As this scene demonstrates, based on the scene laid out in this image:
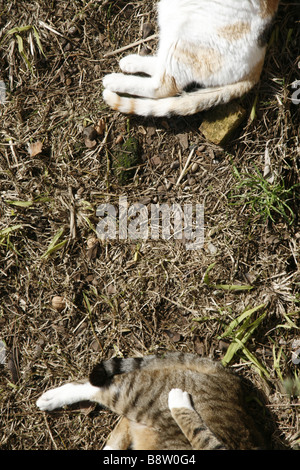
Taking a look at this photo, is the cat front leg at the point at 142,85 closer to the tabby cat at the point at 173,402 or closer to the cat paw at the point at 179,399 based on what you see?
the tabby cat at the point at 173,402

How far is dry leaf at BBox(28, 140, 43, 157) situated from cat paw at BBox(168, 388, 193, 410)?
2.03m

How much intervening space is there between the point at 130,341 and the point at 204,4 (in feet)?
8.05

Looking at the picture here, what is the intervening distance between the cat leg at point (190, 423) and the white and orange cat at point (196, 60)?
1973 mm

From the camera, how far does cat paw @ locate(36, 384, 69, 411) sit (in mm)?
3008

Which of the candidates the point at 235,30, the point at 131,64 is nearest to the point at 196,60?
the point at 235,30

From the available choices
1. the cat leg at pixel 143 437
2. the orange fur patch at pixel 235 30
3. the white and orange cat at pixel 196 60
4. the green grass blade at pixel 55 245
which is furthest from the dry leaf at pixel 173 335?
the orange fur patch at pixel 235 30

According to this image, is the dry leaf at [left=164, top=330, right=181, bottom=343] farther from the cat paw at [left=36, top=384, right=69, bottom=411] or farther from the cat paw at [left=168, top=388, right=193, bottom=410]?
the cat paw at [left=36, top=384, right=69, bottom=411]

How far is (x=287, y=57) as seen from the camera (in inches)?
120

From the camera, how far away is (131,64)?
10.2ft

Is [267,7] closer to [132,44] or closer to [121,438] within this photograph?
[132,44]

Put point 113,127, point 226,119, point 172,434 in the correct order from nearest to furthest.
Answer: point 172,434, point 226,119, point 113,127

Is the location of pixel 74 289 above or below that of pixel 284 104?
below

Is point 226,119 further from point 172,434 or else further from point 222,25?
point 172,434
